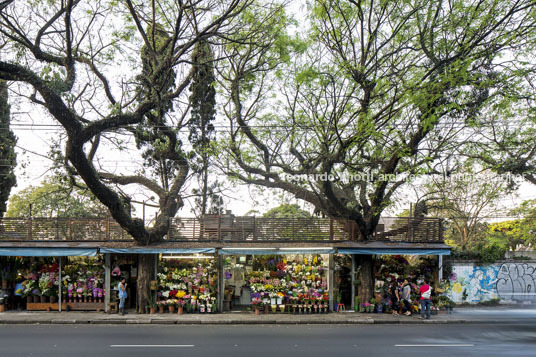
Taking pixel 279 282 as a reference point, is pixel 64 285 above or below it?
below

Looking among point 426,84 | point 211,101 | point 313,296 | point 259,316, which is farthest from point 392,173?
point 211,101

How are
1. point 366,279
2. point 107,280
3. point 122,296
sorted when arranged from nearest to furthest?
point 122,296
point 107,280
point 366,279

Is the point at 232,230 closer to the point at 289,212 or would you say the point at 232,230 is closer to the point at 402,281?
the point at 402,281

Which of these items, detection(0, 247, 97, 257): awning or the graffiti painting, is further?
the graffiti painting

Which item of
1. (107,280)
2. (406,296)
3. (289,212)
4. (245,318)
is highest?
(289,212)

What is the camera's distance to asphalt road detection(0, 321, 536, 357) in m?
9.57

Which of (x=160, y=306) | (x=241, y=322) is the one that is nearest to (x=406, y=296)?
(x=241, y=322)

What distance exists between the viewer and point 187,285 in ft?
53.9

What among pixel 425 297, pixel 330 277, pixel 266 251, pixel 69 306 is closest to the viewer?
pixel 425 297

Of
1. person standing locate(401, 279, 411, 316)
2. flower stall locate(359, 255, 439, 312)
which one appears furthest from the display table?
person standing locate(401, 279, 411, 316)

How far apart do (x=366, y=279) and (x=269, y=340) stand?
22.7 feet

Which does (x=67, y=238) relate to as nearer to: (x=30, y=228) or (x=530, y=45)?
(x=30, y=228)

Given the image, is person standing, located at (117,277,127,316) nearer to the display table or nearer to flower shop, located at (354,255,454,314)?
the display table

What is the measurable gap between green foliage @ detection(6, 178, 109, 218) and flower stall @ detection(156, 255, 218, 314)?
526cm
